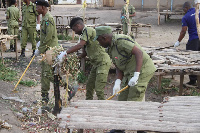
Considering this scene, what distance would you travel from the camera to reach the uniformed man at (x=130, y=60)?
4141mm

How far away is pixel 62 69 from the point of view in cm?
459

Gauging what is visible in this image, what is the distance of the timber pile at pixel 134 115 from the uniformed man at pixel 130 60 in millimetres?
655

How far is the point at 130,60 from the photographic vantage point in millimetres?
4355

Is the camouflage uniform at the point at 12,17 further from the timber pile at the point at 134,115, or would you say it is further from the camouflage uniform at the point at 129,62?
the timber pile at the point at 134,115

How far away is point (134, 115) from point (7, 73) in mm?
5650

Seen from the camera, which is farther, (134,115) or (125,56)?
(125,56)

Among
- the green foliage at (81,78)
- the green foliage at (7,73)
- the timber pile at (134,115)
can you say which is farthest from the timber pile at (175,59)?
the green foliage at (7,73)

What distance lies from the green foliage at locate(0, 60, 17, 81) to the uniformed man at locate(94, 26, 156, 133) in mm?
4101

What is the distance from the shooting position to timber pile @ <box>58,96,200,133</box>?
2953 mm

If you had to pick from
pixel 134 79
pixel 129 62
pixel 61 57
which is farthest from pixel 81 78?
pixel 134 79

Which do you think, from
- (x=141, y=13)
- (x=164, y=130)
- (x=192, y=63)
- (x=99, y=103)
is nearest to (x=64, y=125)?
(x=99, y=103)

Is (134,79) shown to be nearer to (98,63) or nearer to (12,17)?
(98,63)

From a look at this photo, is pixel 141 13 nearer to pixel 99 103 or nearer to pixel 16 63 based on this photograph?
pixel 16 63

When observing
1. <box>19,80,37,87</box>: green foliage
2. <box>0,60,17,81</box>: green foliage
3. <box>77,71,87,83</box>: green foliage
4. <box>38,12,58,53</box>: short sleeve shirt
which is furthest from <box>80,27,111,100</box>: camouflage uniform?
<box>0,60,17,81</box>: green foliage
